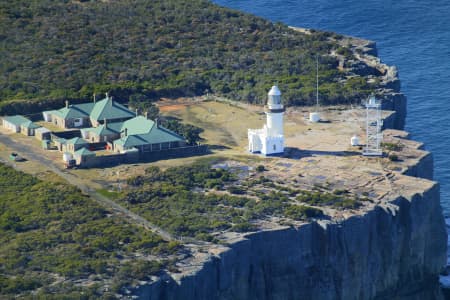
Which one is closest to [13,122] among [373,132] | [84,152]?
[84,152]

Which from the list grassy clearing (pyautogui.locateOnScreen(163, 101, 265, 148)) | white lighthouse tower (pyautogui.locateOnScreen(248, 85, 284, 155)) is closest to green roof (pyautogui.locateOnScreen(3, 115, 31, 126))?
grassy clearing (pyautogui.locateOnScreen(163, 101, 265, 148))

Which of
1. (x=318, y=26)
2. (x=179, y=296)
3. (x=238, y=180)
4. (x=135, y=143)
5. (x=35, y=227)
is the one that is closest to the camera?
(x=179, y=296)

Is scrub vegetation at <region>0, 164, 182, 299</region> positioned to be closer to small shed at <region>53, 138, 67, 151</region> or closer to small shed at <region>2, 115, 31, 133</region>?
small shed at <region>53, 138, 67, 151</region>

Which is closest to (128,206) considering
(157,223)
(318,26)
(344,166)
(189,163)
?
(157,223)

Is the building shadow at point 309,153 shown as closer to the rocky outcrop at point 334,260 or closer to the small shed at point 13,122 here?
the rocky outcrop at point 334,260

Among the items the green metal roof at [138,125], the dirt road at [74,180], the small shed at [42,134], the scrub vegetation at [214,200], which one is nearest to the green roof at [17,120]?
the dirt road at [74,180]

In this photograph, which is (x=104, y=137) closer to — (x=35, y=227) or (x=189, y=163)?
(x=189, y=163)
